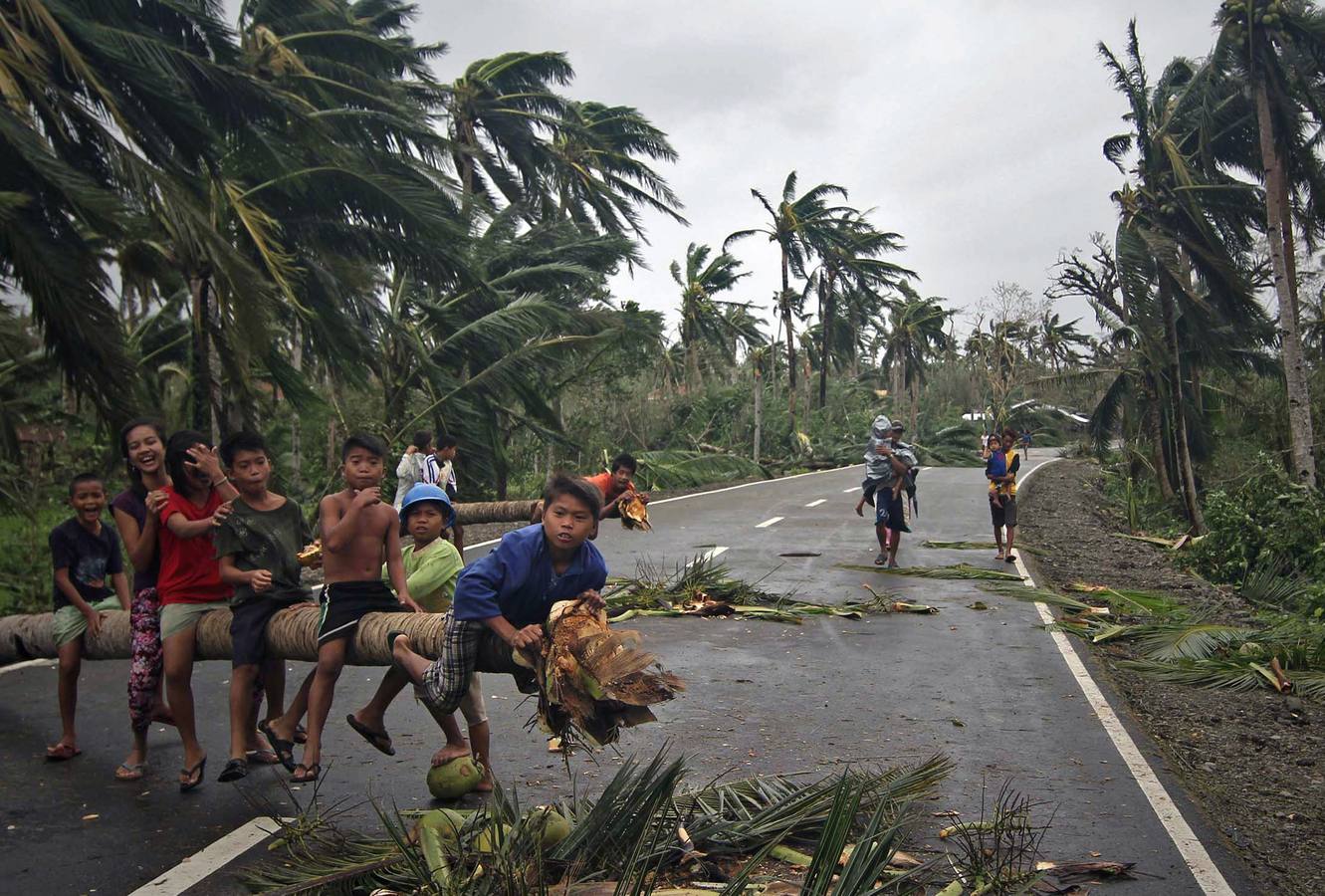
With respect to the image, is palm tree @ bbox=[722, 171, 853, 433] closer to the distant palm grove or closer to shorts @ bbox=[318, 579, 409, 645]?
the distant palm grove

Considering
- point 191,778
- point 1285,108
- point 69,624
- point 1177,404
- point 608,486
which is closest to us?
point 191,778

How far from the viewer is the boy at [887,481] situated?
13555 mm

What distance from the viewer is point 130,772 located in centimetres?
537

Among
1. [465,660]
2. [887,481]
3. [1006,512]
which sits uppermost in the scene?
[887,481]

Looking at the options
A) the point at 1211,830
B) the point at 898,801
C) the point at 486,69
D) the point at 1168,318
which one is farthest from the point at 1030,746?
the point at 486,69

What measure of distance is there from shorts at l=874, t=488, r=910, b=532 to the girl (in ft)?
31.3

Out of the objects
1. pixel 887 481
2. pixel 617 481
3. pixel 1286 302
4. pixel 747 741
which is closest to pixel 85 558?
pixel 747 741

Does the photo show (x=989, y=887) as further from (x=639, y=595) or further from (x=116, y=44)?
(x=116, y=44)

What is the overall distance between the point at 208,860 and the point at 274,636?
1.03m

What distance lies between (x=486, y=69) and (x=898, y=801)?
73.3 feet

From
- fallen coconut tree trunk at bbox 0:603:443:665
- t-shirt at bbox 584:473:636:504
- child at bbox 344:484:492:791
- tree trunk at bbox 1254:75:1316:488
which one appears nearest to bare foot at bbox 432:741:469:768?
child at bbox 344:484:492:791

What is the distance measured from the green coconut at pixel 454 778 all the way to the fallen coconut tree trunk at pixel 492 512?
3077 mm

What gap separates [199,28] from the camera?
12203 millimetres

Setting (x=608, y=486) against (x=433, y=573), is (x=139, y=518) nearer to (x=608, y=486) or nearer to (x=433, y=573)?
(x=433, y=573)
